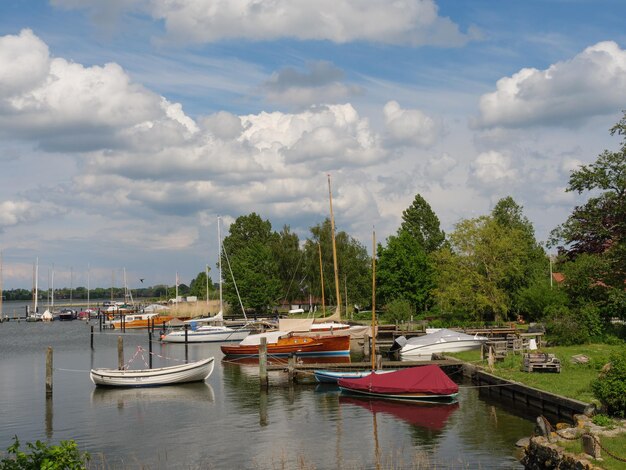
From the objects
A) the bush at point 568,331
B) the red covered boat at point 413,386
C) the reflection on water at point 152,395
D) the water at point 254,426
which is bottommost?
the water at point 254,426

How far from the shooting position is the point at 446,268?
78.4 metres

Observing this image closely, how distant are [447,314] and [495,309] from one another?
9.10 metres

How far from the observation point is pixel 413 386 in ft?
123

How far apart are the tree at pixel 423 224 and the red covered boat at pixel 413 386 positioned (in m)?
72.3

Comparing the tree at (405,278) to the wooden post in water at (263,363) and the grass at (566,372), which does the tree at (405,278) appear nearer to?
the grass at (566,372)

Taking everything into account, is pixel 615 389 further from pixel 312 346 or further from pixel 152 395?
pixel 312 346

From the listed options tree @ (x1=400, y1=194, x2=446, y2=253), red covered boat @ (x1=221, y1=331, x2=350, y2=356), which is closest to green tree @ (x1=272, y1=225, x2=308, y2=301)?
tree @ (x1=400, y1=194, x2=446, y2=253)

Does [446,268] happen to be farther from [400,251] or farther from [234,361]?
[234,361]

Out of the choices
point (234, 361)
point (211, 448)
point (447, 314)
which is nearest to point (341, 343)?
point (234, 361)

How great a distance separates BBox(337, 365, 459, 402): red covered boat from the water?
675 millimetres

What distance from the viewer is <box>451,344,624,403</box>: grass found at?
31.7 metres

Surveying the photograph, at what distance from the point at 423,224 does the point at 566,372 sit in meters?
74.7

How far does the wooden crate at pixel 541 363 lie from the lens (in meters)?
37.6

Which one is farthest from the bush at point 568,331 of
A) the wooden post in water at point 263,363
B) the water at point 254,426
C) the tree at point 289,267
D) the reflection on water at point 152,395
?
the tree at point 289,267
